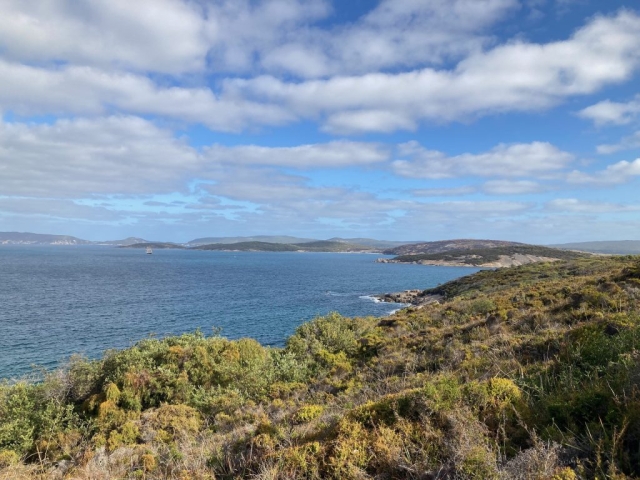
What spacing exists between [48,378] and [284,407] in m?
13.1

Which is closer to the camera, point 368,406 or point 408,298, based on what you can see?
point 368,406

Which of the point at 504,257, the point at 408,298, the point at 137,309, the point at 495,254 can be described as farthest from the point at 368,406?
the point at 495,254

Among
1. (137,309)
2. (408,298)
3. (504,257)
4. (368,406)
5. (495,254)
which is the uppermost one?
(368,406)

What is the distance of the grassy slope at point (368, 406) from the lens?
215 inches

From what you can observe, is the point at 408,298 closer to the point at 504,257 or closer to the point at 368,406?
the point at 368,406

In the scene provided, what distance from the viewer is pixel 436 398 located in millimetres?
6664

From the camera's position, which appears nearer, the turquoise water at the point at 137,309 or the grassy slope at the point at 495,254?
the turquoise water at the point at 137,309

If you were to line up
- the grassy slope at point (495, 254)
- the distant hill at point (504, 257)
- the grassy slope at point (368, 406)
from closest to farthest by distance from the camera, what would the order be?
the grassy slope at point (368, 406) < the distant hill at point (504, 257) < the grassy slope at point (495, 254)

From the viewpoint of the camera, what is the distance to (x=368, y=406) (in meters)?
7.29

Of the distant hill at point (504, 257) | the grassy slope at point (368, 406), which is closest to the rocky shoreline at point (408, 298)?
the grassy slope at point (368, 406)

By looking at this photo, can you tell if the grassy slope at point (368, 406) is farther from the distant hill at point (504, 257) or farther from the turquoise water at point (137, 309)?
the distant hill at point (504, 257)

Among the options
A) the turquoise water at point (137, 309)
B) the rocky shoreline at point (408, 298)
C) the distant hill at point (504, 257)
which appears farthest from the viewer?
the distant hill at point (504, 257)

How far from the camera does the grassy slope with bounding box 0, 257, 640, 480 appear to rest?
5449mm

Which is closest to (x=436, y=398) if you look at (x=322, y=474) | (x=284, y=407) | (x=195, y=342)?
(x=322, y=474)
